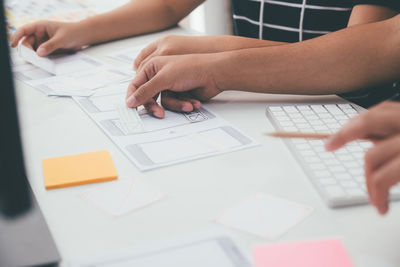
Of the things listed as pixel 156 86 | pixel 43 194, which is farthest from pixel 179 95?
pixel 43 194

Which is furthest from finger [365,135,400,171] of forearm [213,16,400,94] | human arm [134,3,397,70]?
human arm [134,3,397,70]

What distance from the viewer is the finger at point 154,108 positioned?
80 centimetres

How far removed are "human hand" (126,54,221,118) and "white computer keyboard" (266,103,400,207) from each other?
0.13 metres

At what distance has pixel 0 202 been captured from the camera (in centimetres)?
50

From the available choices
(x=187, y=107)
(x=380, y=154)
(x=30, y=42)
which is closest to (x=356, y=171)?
(x=380, y=154)

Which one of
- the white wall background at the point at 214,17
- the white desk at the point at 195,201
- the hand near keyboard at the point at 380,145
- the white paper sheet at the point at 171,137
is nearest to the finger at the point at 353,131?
the hand near keyboard at the point at 380,145

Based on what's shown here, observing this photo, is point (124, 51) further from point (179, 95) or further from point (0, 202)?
point (0, 202)

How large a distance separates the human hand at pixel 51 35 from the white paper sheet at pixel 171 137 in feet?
1.28

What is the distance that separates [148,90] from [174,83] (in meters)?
0.05

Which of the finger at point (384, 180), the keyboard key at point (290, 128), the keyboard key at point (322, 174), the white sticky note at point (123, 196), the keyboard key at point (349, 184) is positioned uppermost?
the finger at point (384, 180)

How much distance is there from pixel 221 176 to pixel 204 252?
156 millimetres

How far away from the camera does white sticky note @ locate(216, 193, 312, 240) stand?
0.50 meters

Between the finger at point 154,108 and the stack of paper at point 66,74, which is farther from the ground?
the finger at point 154,108

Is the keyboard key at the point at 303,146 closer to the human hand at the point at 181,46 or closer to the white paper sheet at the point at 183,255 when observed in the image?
the white paper sheet at the point at 183,255
